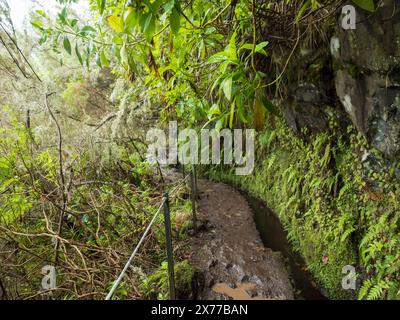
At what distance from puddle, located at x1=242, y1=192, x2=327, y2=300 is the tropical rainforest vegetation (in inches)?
6.2

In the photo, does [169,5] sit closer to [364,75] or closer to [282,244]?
[364,75]

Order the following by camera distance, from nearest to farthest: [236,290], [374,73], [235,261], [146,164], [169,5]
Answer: [169,5] → [374,73] → [236,290] → [235,261] → [146,164]

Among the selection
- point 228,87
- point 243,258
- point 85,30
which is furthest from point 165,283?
point 85,30

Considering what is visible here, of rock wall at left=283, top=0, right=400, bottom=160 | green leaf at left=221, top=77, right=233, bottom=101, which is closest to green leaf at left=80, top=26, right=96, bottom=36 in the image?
green leaf at left=221, top=77, right=233, bottom=101

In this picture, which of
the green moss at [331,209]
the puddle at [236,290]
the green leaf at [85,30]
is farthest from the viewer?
the puddle at [236,290]

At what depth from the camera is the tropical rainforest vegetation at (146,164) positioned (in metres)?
1.86

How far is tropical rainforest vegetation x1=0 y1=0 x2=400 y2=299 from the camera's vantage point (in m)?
1.86

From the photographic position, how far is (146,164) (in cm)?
453

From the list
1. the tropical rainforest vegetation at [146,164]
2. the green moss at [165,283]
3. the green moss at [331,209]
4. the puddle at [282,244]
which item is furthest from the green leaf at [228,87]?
the puddle at [282,244]

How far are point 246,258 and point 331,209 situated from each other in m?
1.48

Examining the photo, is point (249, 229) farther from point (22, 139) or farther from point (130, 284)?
point (22, 139)

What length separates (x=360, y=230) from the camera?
9.45 feet

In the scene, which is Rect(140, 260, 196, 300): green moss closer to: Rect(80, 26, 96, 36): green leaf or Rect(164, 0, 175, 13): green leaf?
Rect(80, 26, 96, 36): green leaf

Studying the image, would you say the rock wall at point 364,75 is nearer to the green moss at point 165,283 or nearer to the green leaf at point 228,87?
the green leaf at point 228,87
